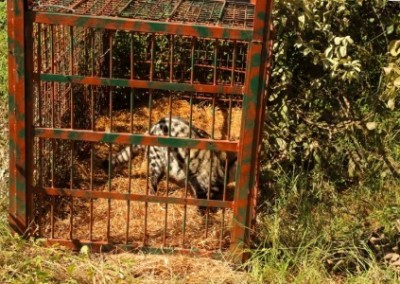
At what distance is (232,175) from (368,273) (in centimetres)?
177

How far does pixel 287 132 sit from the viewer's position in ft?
17.9

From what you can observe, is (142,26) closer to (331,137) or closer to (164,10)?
(164,10)

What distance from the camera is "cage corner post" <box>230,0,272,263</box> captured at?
381 centimetres

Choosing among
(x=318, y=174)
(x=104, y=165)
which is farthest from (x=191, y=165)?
(x=318, y=174)

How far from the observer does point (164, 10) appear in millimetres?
4301

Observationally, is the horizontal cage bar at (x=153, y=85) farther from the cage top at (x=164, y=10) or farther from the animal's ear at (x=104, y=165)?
the animal's ear at (x=104, y=165)

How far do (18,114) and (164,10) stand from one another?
3.72 feet

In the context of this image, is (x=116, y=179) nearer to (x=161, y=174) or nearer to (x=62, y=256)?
(x=161, y=174)

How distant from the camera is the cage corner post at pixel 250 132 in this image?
3812 mm

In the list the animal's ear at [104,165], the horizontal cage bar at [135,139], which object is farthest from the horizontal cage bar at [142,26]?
the animal's ear at [104,165]

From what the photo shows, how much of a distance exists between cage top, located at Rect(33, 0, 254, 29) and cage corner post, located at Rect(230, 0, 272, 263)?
7.0 inches

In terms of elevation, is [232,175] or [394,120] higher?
[394,120]

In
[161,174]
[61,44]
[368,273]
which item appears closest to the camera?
[368,273]

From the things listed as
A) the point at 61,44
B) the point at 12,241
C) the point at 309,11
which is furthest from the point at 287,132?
the point at 12,241
